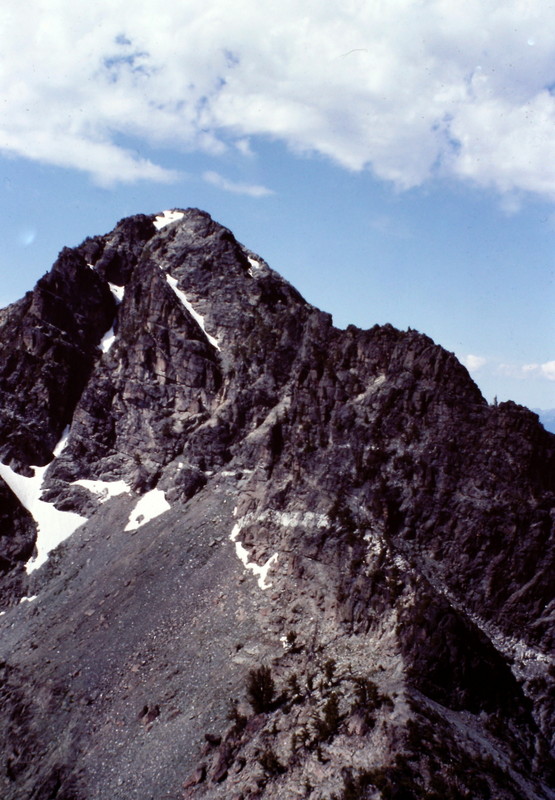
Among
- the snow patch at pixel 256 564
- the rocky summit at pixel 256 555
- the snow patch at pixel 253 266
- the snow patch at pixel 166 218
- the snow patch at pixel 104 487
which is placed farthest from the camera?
the snow patch at pixel 166 218

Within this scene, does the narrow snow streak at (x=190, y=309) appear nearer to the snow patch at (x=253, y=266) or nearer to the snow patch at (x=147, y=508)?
the snow patch at (x=253, y=266)

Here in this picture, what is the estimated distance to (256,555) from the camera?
6806 cm

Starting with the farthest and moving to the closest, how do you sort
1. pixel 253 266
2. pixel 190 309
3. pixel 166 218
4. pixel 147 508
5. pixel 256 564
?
1. pixel 166 218
2. pixel 253 266
3. pixel 190 309
4. pixel 147 508
5. pixel 256 564

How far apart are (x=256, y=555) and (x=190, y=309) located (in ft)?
163

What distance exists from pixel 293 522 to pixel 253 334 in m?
35.8

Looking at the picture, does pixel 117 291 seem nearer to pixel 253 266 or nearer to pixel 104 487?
pixel 253 266

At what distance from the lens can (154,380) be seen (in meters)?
96.9

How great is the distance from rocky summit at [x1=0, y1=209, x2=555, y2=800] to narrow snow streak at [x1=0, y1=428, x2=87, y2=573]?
0.37 metres

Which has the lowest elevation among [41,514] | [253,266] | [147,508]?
[41,514]

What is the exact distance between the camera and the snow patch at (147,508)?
82312 millimetres

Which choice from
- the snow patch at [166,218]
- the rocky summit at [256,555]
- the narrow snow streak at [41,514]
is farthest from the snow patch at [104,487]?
the snow patch at [166,218]

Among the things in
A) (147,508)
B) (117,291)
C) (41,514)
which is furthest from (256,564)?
(117,291)

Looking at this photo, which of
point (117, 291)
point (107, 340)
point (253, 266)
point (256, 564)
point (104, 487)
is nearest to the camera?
point (256, 564)

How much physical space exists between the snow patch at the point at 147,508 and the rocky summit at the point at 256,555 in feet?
1.38
